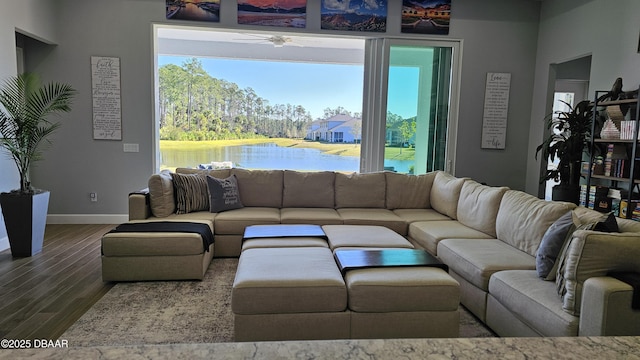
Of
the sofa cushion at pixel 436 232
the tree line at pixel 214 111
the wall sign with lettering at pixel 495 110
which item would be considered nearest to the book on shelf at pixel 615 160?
the wall sign with lettering at pixel 495 110

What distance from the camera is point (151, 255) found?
10.7ft

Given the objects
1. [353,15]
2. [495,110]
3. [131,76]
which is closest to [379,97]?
[353,15]

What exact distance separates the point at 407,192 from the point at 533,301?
2.54 meters

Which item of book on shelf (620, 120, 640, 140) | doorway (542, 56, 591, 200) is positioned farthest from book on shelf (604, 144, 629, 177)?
doorway (542, 56, 591, 200)

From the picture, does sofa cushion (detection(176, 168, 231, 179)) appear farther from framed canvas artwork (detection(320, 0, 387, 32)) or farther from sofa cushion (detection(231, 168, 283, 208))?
framed canvas artwork (detection(320, 0, 387, 32))

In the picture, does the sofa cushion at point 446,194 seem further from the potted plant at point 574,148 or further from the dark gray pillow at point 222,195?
the dark gray pillow at point 222,195

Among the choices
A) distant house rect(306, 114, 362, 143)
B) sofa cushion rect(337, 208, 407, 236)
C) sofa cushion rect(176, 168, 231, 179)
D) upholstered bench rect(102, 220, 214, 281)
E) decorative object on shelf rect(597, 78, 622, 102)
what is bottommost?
upholstered bench rect(102, 220, 214, 281)

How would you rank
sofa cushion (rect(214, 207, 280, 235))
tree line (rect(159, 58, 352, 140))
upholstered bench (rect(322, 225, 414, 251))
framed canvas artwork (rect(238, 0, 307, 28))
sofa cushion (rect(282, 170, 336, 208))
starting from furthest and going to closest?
tree line (rect(159, 58, 352, 140)) < framed canvas artwork (rect(238, 0, 307, 28)) < sofa cushion (rect(282, 170, 336, 208)) < sofa cushion (rect(214, 207, 280, 235)) < upholstered bench (rect(322, 225, 414, 251))

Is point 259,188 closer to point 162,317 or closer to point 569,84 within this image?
point 162,317

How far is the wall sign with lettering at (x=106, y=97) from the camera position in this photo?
17.0ft

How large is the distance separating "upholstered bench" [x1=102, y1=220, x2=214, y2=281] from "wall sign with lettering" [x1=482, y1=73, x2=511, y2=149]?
443 cm

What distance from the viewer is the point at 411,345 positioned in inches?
30.0

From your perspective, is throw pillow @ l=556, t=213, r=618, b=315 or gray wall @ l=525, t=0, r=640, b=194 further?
gray wall @ l=525, t=0, r=640, b=194

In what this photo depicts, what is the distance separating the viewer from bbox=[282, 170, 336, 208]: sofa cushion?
4.52 m
